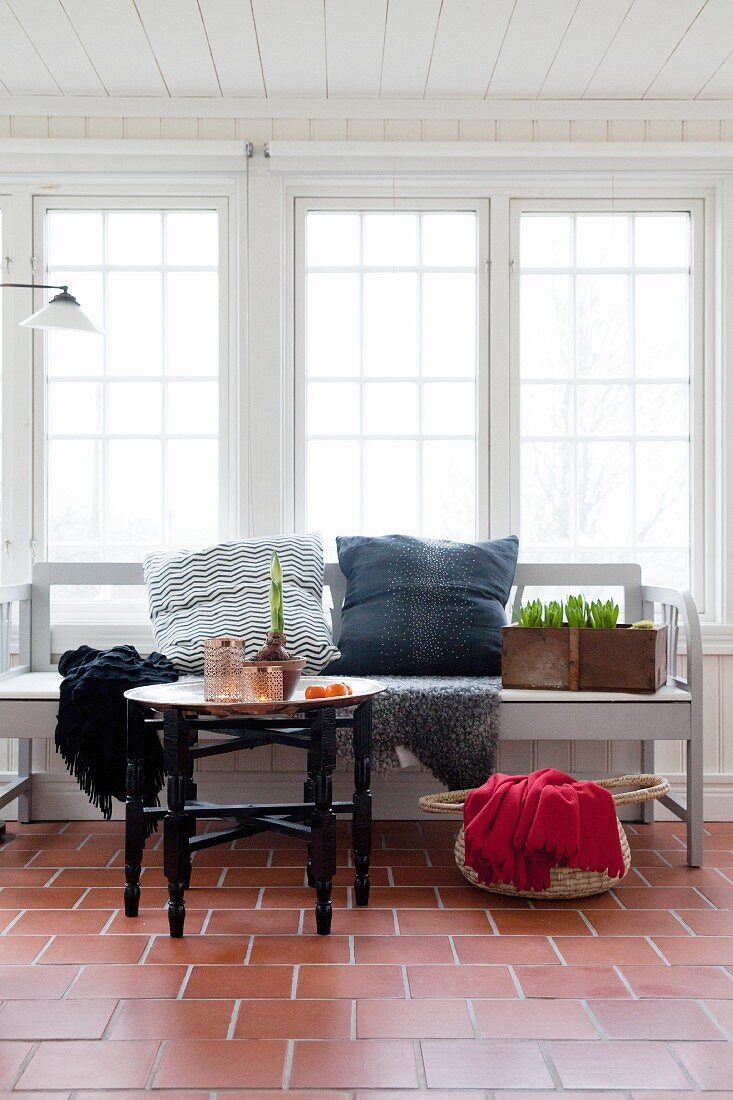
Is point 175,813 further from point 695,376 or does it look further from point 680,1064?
point 695,376

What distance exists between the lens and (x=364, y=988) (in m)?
2.03

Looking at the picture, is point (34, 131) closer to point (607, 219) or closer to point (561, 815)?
point (607, 219)

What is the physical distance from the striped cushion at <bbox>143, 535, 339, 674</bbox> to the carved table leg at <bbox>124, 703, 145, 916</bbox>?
552 millimetres

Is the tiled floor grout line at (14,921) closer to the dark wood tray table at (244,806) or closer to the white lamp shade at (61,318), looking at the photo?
the dark wood tray table at (244,806)

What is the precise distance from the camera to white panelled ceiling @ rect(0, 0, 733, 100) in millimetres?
2971

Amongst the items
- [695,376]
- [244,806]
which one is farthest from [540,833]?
[695,376]

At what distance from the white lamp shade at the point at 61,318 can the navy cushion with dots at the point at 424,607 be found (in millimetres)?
1147

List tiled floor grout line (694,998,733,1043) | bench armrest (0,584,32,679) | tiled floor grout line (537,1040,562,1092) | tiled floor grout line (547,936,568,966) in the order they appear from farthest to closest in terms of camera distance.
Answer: bench armrest (0,584,32,679) < tiled floor grout line (547,936,568,966) < tiled floor grout line (694,998,733,1043) < tiled floor grout line (537,1040,562,1092)

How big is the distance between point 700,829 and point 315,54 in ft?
9.08

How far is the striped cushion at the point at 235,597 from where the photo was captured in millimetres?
3078

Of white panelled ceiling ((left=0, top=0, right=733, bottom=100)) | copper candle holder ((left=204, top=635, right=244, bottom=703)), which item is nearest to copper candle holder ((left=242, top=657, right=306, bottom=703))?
copper candle holder ((left=204, top=635, right=244, bottom=703))

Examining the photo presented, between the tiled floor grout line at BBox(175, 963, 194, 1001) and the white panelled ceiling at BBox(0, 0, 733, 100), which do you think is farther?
the white panelled ceiling at BBox(0, 0, 733, 100)

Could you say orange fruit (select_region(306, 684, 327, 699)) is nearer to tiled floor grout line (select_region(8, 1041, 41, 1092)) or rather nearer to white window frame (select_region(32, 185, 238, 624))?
tiled floor grout line (select_region(8, 1041, 41, 1092))

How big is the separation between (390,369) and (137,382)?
3.10 ft
